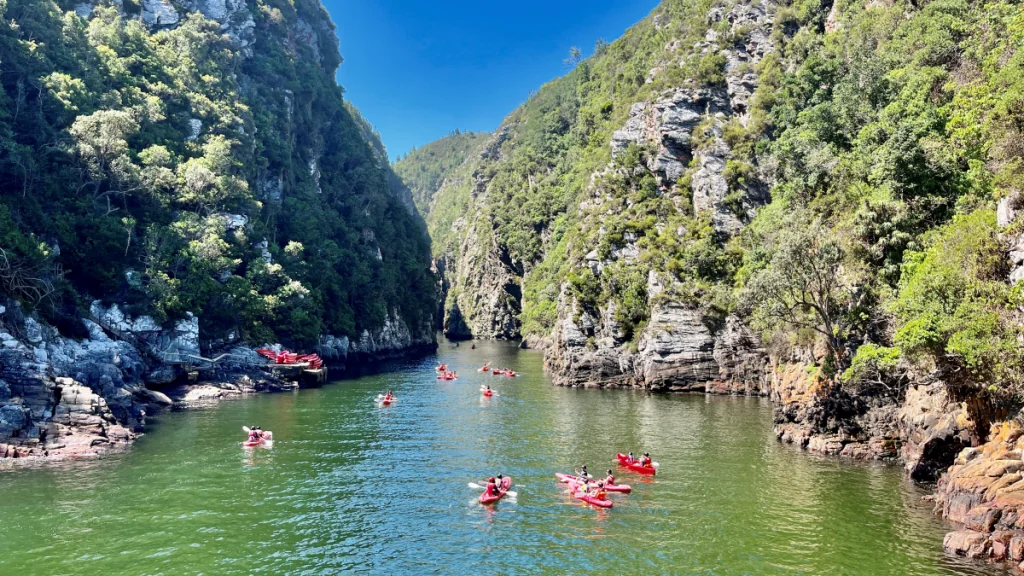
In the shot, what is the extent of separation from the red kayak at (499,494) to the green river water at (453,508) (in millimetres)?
400

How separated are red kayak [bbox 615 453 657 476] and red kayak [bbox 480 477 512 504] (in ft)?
23.7

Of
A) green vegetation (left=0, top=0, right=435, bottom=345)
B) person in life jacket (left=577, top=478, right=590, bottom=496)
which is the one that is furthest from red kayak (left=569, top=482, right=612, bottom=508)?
green vegetation (left=0, top=0, right=435, bottom=345)

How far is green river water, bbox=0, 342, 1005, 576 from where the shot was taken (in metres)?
21.0

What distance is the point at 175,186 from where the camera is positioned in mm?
67750

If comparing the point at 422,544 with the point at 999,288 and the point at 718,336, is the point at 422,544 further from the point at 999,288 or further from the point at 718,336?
the point at 718,336

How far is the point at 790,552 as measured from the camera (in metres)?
21.5

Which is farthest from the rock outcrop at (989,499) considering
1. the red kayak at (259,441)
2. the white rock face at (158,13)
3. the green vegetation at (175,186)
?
the white rock face at (158,13)

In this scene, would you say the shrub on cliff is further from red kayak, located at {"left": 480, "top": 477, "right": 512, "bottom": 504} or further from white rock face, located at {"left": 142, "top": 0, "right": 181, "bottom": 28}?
white rock face, located at {"left": 142, "top": 0, "right": 181, "bottom": 28}

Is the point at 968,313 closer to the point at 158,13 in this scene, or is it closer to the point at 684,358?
the point at 684,358

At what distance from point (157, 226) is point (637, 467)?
55798 millimetres

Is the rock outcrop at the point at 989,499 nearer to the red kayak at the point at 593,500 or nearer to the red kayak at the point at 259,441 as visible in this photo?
the red kayak at the point at 593,500

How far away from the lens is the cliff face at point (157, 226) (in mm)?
42750

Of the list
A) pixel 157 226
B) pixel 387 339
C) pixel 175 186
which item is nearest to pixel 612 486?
pixel 157 226

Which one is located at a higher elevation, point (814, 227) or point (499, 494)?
point (814, 227)
